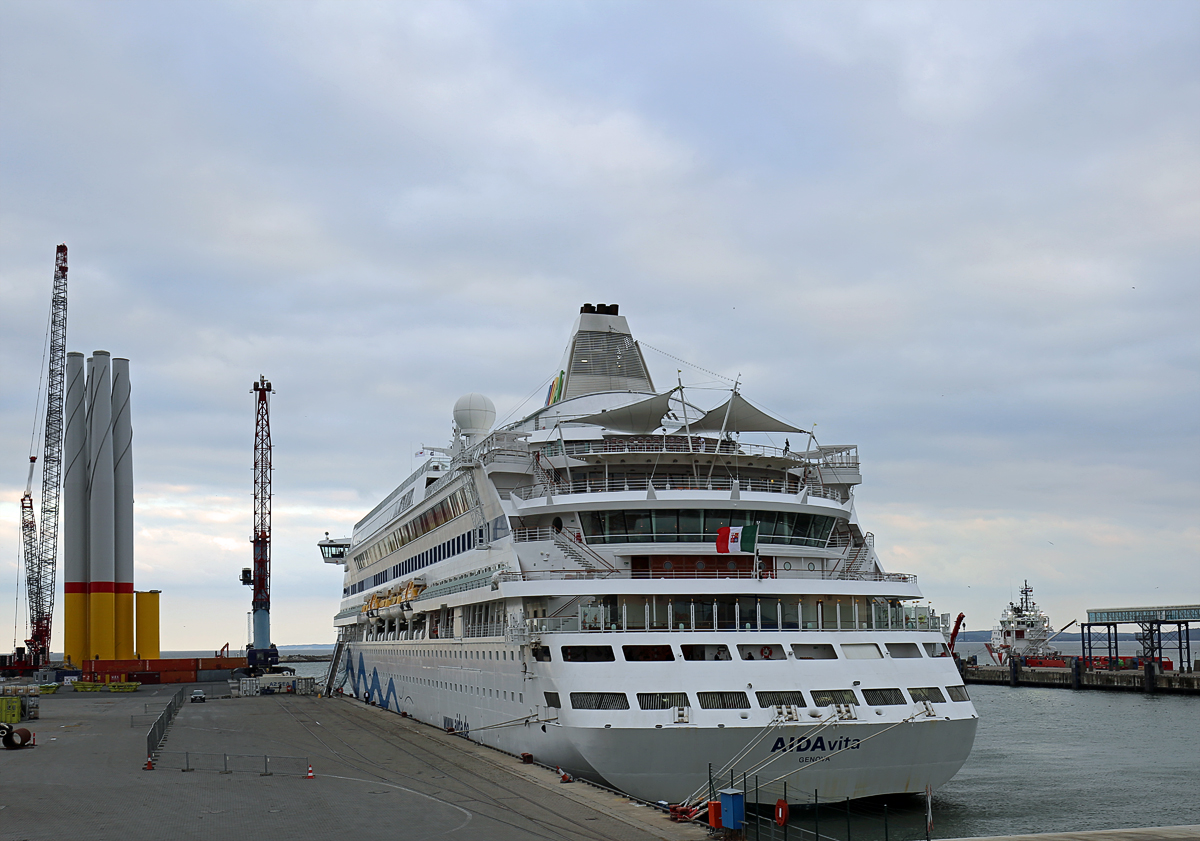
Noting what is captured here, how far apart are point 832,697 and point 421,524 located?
22.6 metres

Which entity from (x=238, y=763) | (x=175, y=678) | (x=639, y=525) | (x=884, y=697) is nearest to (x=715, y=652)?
(x=884, y=697)

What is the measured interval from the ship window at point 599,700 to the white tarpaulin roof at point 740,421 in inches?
416

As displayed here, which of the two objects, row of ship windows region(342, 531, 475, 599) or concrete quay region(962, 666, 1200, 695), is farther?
concrete quay region(962, 666, 1200, 695)

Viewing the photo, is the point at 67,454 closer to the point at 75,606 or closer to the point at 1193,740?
the point at 75,606

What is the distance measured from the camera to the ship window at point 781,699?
22422 mm

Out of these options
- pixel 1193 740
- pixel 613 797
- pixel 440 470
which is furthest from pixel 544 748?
pixel 1193 740

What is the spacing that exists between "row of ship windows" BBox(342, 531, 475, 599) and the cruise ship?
0.86 ft

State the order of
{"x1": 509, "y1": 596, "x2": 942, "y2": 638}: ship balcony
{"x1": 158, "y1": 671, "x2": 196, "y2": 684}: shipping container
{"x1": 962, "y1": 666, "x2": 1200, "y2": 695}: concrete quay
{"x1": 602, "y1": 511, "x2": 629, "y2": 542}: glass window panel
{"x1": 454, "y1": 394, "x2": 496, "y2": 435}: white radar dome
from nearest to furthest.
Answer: {"x1": 509, "y1": 596, "x2": 942, "y2": 638}: ship balcony → {"x1": 602, "y1": 511, "x2": 629, "y2": 542}: glass window panel → {"x1": 454, "y1": 394, "x2": 496, "y2": 435}: white radar dome → {"x1": 962, "y1": 666, "x2": 1200, "y2": 695}: concrete quay → {"x1": 158, "y1": 671, "x2": 196, "y2": 684}: shipping container

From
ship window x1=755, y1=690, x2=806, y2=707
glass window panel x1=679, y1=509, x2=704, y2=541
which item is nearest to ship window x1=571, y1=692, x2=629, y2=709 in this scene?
ship window x1=755, y1=690, x2=806, y2=707

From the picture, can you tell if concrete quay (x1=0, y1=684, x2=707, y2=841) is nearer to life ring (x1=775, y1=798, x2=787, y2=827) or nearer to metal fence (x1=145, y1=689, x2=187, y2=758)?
metal fence (x1=145, y1=689, x2=187, y2=758)

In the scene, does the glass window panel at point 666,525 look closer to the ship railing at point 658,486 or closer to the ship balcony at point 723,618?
the ship railing at point 658,486

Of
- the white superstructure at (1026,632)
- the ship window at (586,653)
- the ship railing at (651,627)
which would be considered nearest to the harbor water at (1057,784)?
the ship railing at (651,627)

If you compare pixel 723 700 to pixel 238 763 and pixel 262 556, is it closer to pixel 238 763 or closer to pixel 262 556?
pixel 238 763

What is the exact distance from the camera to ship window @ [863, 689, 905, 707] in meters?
23.1
